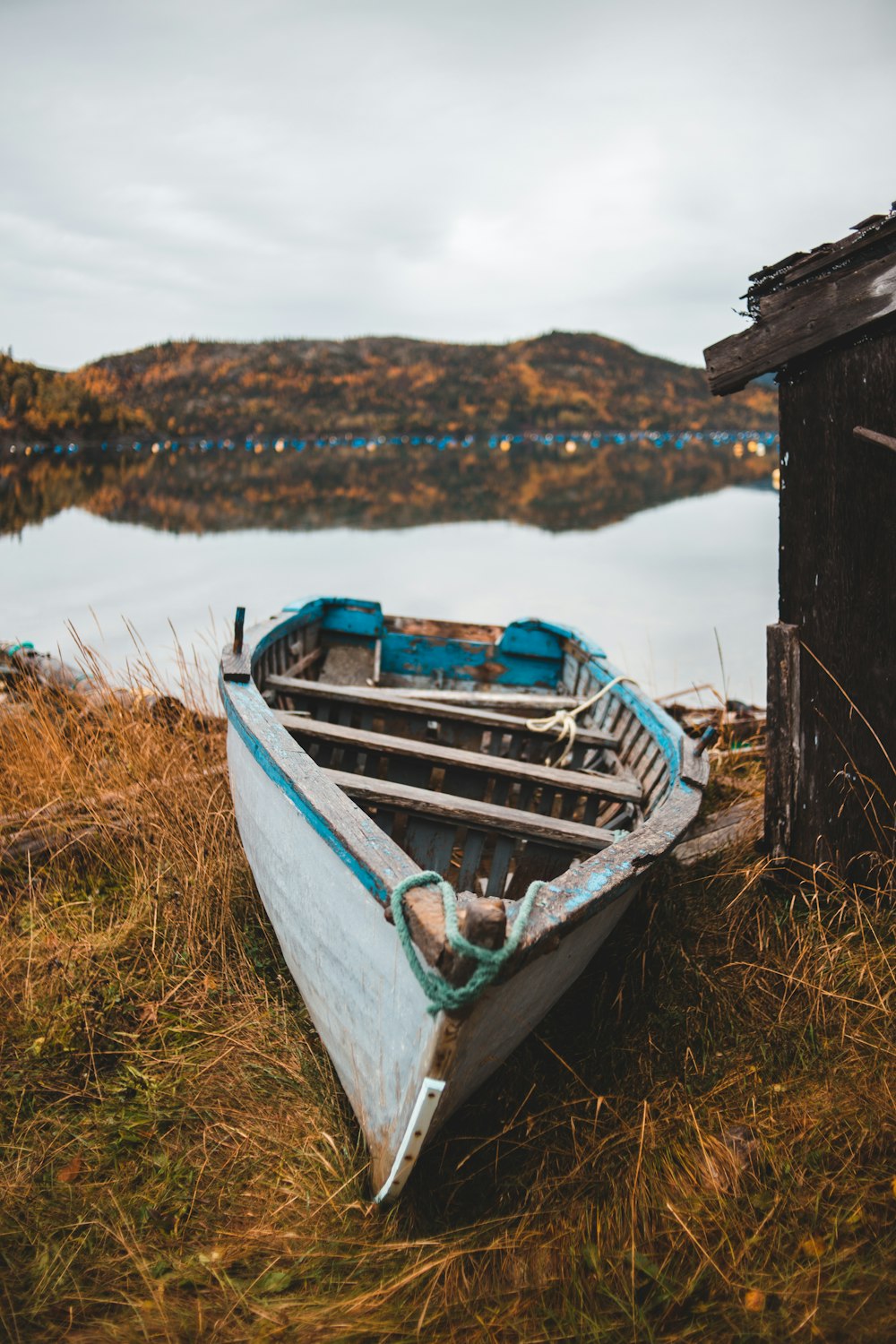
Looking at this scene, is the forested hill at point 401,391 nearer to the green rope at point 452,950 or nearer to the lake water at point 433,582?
the lake water at point 433,582

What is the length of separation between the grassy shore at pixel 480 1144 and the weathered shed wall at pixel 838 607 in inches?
13.7

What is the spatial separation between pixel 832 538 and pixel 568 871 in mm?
1929

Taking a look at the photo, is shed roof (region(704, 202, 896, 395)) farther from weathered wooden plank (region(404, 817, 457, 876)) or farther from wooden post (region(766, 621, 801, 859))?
weathered wooden plank (region(404, 817, 457, 876))

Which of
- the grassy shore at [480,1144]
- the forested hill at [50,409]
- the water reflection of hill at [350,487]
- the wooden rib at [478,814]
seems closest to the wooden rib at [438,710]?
the grassy shore at [480,1144]

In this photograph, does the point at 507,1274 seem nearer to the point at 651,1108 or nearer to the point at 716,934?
the point at 651,1108

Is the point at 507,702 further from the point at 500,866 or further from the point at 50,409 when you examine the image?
the point at 50,409

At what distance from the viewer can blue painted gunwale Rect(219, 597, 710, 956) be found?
2.22m

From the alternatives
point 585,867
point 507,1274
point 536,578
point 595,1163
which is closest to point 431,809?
point 585,867

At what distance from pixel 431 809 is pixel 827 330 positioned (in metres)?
2.42

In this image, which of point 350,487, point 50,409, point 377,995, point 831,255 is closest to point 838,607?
point 831,255

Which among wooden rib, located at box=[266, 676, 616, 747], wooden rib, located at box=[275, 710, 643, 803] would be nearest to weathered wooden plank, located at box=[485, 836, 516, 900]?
wooden rib, located at box=[275, 710, 643, 803]

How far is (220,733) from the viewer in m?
5.69

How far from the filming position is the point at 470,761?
3.96 meters

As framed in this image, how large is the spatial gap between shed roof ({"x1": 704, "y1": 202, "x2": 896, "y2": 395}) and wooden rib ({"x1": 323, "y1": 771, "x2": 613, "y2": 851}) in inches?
77.6
